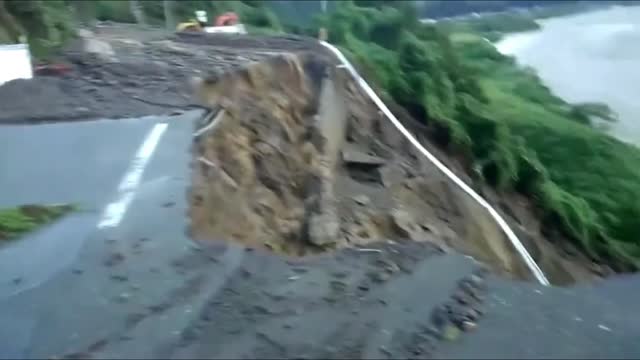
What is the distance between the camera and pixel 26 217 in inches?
295

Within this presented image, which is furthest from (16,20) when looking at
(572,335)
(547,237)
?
(572,335)

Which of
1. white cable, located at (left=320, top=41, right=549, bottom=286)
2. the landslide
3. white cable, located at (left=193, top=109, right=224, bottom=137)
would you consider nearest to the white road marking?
white cable, located at (left=193, top=109, right=224, bottom=137)

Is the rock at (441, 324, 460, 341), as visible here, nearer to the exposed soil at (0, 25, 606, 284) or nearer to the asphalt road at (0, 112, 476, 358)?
the asphalt road at (0, 112, 476, 358)

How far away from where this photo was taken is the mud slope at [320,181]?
1020cm

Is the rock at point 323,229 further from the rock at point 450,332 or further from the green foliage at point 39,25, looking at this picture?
the green foliage at point 39,25

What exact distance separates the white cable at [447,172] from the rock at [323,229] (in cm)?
367

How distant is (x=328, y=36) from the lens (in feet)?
83.7

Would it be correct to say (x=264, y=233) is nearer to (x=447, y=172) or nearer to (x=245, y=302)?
(x=245, y=302)

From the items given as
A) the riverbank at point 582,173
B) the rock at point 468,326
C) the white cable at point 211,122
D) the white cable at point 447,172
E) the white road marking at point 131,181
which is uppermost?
the white road marking at point 131,181

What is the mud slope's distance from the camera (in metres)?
10.2

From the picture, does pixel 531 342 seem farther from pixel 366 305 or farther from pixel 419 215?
pixel 419 215

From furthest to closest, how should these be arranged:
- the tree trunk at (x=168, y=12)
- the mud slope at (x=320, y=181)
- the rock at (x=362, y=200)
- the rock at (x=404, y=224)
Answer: the tree trunk at (x=168, y=12), the rock at (x=362, y=200), the rock at (x=404, y=224), the mud slope at (x=320, y=181)

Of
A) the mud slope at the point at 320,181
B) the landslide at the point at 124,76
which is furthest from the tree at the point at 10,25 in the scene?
the mud slope at the point at 320,181

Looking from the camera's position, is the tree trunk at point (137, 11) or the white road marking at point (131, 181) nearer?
the white road marking at point (131, 181)
